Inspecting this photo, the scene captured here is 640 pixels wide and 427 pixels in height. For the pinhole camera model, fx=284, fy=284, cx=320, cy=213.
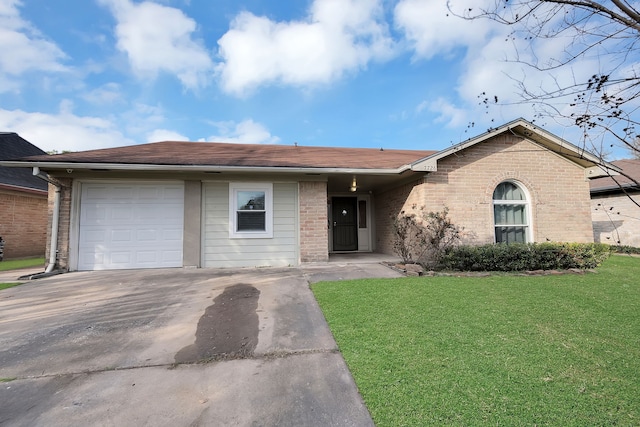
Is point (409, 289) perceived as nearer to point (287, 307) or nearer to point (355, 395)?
point (287, 307)

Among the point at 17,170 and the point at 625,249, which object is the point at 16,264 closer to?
the point at 17,170

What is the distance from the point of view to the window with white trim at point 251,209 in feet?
27.5

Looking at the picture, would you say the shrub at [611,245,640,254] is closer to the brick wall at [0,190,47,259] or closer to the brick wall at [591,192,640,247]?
the brick wall at [591,192,640,247]

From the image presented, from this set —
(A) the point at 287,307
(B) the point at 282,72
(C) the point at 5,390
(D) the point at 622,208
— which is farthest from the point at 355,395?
(D) the point at 622,208

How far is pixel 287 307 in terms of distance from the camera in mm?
4637

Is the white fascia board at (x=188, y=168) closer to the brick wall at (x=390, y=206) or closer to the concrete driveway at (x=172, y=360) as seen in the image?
the brick wall at (x=390, y=206)

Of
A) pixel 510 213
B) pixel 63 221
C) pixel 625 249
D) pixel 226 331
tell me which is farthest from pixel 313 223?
pixel 625 249

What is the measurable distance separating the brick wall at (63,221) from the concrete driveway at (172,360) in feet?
7.94

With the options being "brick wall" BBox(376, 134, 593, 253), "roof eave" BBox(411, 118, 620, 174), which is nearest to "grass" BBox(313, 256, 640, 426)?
"brick wall" BBox(376, 134, 593, 253)

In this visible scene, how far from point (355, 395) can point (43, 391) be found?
2739 mm

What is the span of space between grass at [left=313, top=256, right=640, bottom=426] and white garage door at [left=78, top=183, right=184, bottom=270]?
16.3ft

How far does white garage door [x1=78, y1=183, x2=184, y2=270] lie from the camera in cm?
784

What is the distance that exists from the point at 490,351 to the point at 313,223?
5.98 m

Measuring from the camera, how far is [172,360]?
303 centimetres
